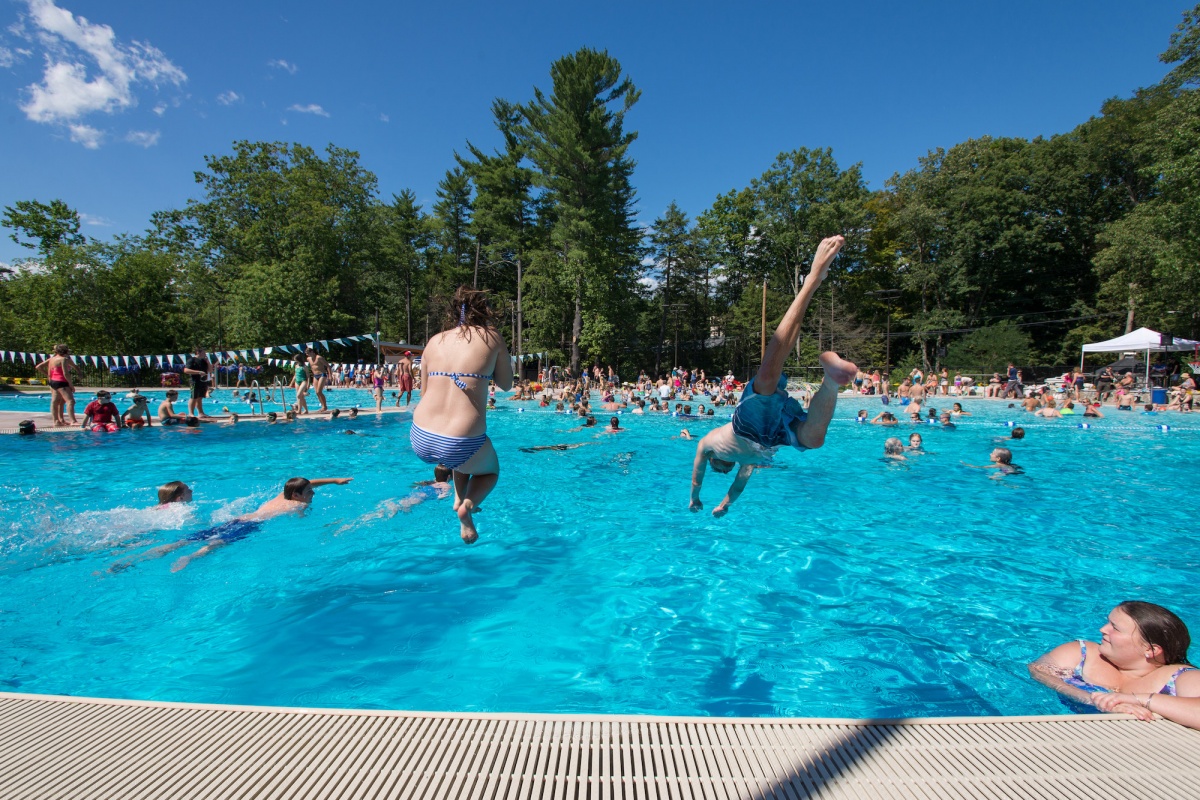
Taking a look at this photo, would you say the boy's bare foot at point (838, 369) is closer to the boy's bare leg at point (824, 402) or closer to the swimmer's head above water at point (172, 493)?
the boy's bare leg at point (824, 402)

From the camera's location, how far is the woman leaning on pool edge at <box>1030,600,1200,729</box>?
2.89 m

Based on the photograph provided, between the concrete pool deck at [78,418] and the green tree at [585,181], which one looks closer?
the concrete pool deck at [78,418]

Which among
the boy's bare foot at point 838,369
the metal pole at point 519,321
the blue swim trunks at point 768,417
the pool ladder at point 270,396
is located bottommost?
the pool ladder at point 270,396

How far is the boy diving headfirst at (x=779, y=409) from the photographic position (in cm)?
359

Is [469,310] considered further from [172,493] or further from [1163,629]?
[172,493]

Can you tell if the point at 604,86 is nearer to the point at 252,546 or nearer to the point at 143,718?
Result: the point at 252,546

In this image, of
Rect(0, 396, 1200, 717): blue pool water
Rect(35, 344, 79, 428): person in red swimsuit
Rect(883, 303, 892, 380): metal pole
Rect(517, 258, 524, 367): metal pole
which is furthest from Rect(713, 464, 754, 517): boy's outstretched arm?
Rect(883, 303, 892, 380): metal pole

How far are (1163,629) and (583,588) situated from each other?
15.7 ft

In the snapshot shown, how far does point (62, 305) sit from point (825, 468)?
143 ft

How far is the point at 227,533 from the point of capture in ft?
22.9

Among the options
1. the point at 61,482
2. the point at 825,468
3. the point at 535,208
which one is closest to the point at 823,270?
the point at 825,468

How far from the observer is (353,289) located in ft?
149

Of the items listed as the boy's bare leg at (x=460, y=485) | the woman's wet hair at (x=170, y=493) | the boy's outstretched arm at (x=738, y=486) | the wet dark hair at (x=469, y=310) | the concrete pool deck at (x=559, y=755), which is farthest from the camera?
the woman's wet hair at (x=170, y=493)

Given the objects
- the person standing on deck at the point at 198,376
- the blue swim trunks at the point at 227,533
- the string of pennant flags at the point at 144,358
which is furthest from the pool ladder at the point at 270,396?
the blue swim trunks at the point at 227,533
